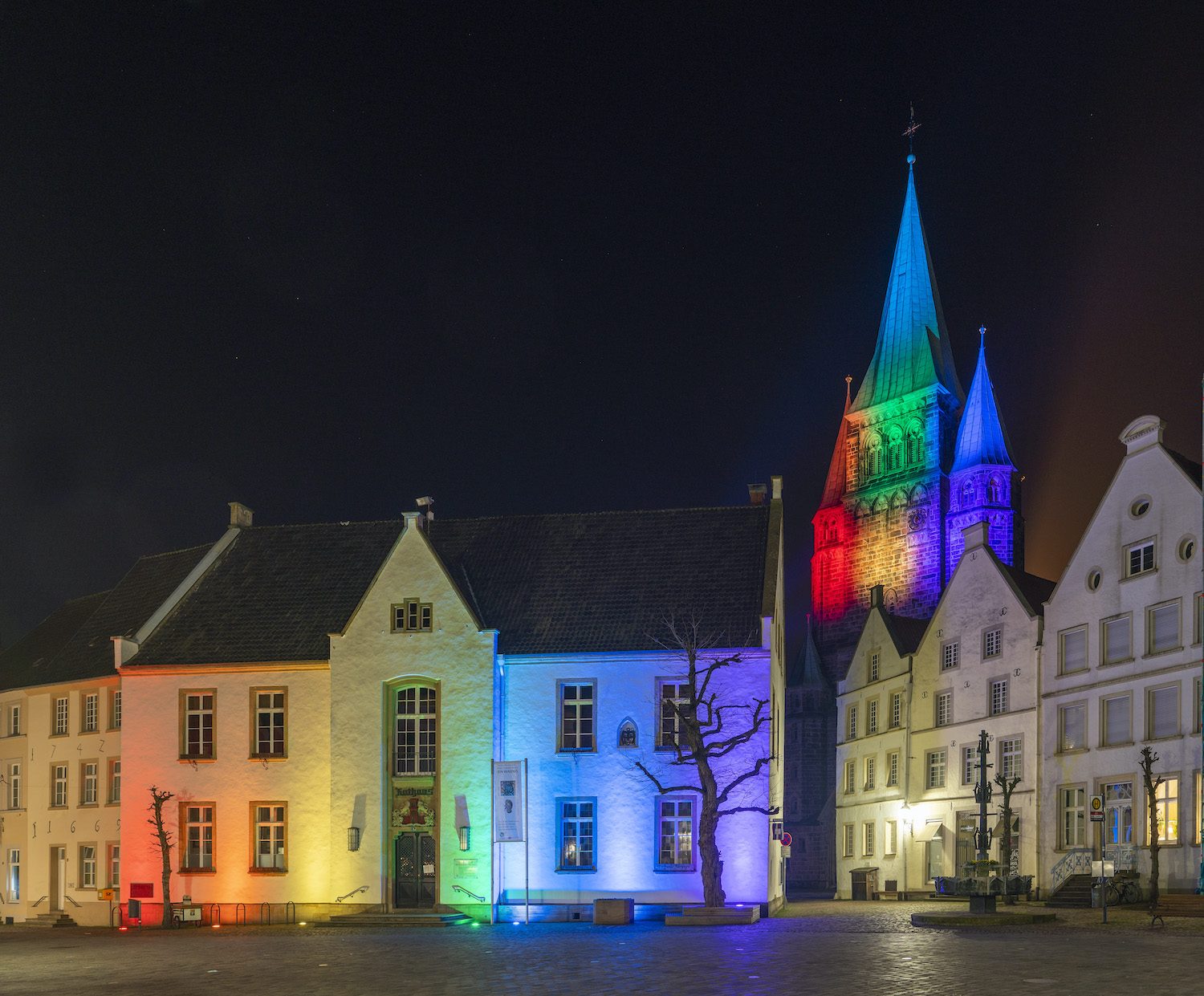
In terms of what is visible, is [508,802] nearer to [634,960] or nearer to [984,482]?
[634,960]

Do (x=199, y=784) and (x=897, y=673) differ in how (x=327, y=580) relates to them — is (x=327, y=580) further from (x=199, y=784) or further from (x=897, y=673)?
(x=897, y=673)

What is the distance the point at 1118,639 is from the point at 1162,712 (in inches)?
125

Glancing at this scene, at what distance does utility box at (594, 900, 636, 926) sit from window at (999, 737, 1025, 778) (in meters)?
20.6

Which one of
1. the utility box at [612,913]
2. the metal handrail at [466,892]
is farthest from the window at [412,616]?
the utility box at [612,913]

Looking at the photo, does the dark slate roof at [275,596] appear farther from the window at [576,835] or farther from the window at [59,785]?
the window at [576,835]

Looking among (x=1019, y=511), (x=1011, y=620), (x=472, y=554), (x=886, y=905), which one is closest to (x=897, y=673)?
(x=1011, y=620)

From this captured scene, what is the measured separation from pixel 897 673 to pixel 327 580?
2796 centimetres

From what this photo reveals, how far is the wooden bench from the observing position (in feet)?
129

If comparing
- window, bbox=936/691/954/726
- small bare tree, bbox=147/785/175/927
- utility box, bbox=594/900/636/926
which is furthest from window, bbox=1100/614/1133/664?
small bare tree, bbox=147/785/175/927

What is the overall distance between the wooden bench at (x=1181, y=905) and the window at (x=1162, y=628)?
796 centimetres

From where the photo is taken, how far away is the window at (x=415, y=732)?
43.3 m

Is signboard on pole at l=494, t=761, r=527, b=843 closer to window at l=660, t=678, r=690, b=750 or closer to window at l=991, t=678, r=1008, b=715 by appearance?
window at l=660, t=678, r=690, b=750

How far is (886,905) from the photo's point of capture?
50781mm

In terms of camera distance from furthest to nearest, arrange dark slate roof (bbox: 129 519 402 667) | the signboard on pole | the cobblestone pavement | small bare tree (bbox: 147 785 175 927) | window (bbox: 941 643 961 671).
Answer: window (bbox: 941 643 961 671) < dark slate roof (bbox: 129 519 402 667) < small bare tree (bbox: 147 785 175 927) < the signboard on pole < the cobblestone pavement
